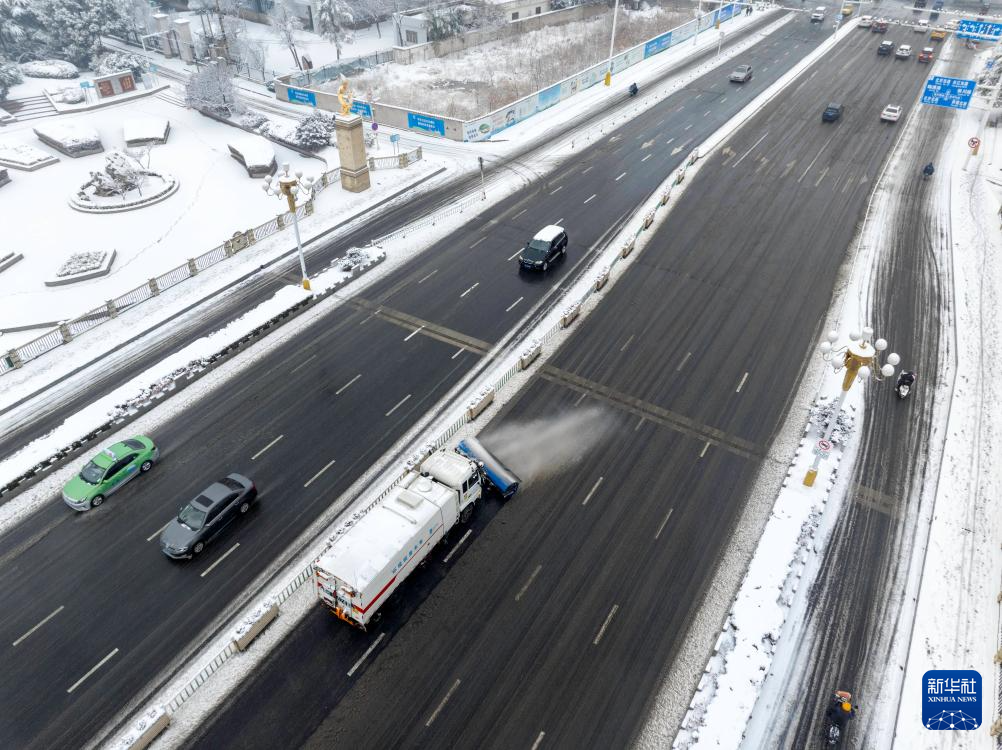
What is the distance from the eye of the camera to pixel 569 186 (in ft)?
163

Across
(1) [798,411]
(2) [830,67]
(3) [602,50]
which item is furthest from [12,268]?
(2) [830,67]

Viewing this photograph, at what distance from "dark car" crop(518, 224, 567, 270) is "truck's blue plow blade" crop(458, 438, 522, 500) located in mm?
15872

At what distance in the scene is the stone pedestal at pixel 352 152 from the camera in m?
46.3

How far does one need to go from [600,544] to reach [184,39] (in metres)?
81.6

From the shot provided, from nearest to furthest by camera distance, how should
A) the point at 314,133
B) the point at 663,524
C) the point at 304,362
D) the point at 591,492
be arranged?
the point at 663,524 < the point at 591,492 < the point at 304,362 < the point at 314,133

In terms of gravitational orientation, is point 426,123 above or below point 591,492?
above

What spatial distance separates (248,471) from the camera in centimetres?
2631

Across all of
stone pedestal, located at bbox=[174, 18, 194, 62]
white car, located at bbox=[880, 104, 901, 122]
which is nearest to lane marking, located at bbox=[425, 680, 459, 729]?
white car, located at bbox=[880, 104, 901, 122]

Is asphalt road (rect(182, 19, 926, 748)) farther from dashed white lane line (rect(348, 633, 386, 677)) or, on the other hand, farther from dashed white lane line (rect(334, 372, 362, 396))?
dashed white lane line (rect(334, 372, 362, 396))

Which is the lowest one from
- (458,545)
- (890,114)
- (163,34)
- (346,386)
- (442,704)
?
(442,704)

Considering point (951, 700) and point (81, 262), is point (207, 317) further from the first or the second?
point (951, 700)

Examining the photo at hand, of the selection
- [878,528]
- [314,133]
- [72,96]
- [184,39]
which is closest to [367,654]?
[878,528]

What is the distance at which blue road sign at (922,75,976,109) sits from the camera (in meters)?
54.1

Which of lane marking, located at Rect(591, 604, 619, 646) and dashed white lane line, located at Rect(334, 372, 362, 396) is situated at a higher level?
dashed white lane line, located at Rect(334, 372, 362, 396)
